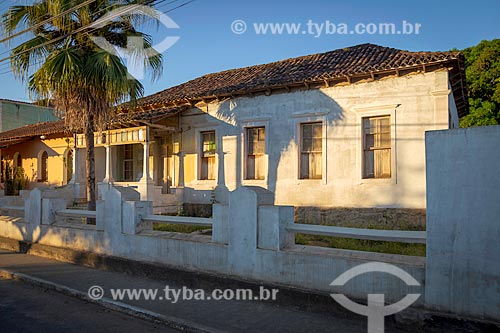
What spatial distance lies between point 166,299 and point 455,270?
416cm

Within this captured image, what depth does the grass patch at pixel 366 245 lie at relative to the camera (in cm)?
822

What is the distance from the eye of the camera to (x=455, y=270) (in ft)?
15.6

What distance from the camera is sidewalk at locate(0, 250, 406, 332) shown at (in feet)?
17.6

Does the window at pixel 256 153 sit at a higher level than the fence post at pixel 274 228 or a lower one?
higher

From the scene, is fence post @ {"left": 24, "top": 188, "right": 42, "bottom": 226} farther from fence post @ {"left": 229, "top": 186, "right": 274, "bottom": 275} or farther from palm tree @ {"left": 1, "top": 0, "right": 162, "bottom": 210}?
fence post @ {"left": 229, "top": 186, "right": 274, "bottom": 275}

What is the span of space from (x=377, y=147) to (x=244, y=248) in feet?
25.0

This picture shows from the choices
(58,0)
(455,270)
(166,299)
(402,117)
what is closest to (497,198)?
(455,270)

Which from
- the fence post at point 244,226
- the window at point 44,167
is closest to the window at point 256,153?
the fence post at point 244,226

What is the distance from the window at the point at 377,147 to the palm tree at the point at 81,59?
6.60 meters

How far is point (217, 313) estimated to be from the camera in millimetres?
5949

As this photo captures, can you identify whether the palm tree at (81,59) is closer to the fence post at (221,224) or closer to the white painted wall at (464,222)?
the fence post at (221,224)

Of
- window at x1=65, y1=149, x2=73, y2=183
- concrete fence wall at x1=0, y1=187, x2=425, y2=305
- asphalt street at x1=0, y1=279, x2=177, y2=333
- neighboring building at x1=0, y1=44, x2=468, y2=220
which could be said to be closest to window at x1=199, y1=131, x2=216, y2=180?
neighboring building at x1=0, y1=44, x2=468, y2=220

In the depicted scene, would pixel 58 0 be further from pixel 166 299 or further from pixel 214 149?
pixel 166 299

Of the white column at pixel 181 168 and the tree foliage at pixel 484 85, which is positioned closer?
the white column at pixel 181 168
